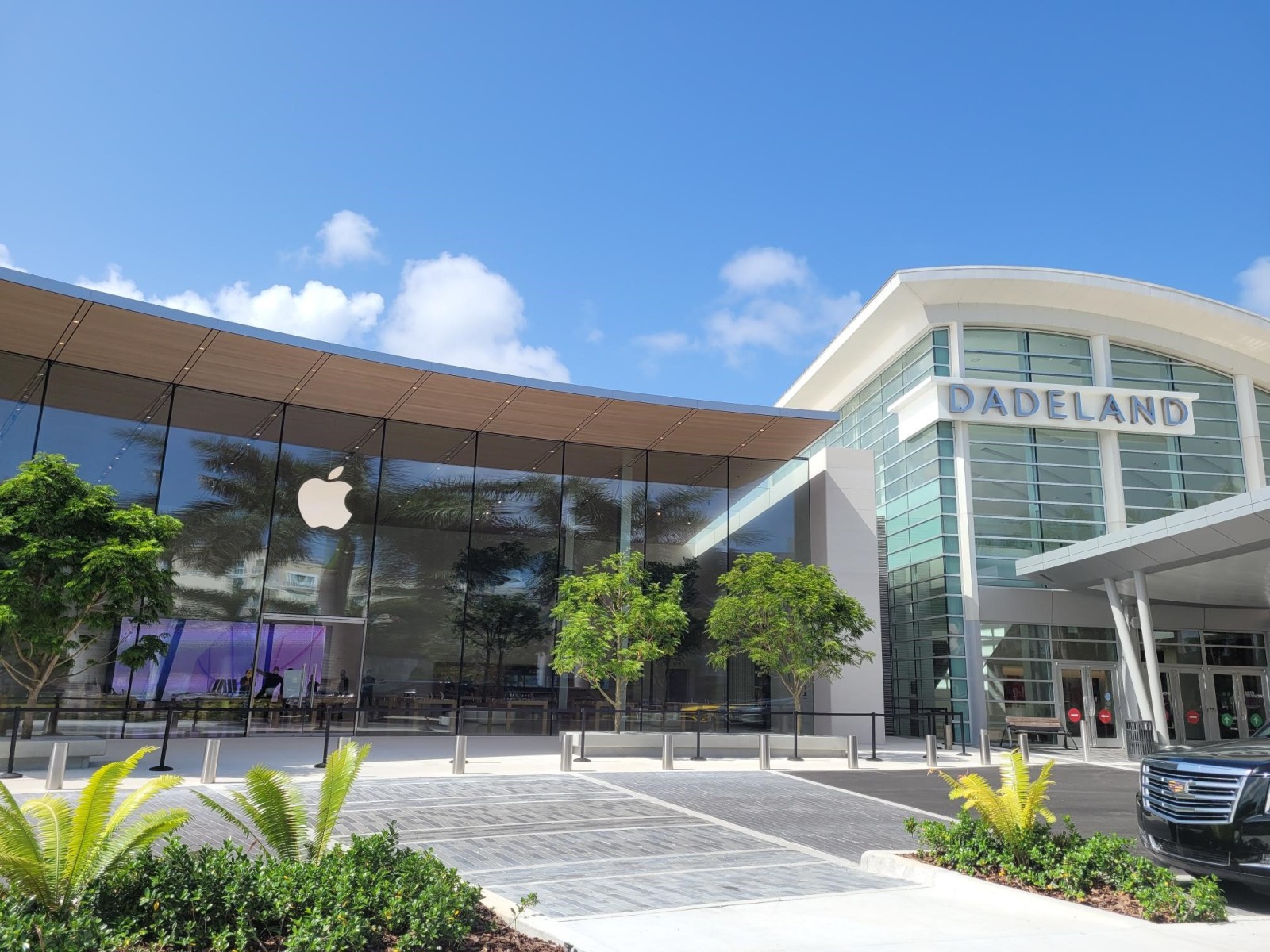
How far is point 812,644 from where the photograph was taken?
71.2 feet

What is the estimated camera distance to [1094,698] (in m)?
28.4

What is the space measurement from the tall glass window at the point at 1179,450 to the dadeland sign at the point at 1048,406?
682 millimetres

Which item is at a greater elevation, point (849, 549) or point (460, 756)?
point (849, 549)

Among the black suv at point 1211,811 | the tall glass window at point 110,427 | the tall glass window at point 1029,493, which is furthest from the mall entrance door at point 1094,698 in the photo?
the tall glass window at point 110,427

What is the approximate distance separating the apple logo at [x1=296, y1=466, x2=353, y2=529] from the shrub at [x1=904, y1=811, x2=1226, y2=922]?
751 inches

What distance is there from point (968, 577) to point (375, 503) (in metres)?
17.4

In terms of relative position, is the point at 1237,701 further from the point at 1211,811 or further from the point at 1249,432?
the point at 1211,811

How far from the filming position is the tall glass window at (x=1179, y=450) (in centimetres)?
3031

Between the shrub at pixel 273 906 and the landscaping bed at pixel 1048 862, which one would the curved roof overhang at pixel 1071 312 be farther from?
the shrub at pixel 273 906

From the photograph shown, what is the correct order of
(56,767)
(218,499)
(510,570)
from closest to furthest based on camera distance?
(56,767), (218,499), (510,570)

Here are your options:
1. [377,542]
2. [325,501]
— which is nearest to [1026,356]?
[377,542]

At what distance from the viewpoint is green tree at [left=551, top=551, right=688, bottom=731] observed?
20.4m

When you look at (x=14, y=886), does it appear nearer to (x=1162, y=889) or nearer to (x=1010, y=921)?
(x=1010, y=921)

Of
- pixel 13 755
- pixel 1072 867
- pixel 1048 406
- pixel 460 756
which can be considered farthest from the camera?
pixel 1048 406
